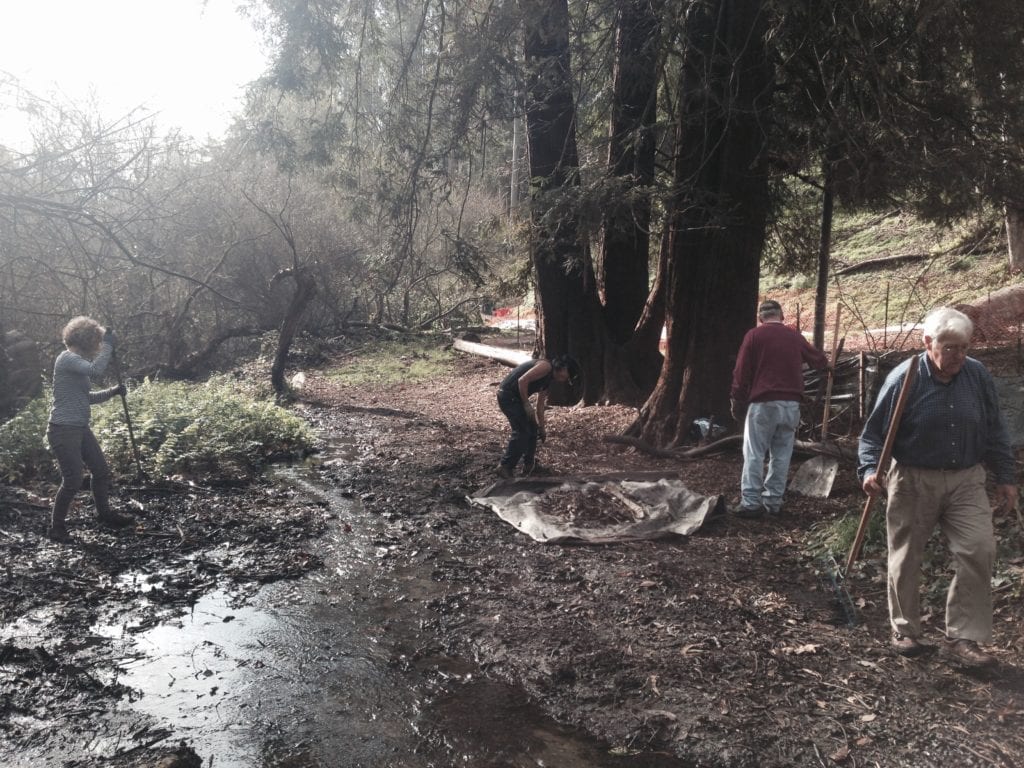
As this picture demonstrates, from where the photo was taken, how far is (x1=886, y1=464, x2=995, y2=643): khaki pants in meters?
3.96

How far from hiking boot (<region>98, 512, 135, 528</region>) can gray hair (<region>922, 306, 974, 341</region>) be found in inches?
256

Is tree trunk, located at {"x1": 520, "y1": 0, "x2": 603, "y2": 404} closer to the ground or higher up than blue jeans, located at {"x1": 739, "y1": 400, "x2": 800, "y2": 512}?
higher up

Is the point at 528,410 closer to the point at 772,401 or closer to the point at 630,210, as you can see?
the point at 630,210

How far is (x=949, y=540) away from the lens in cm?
407

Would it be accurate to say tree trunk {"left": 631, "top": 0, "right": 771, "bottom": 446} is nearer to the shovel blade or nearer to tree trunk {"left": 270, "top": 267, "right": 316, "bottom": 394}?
the shovel blade

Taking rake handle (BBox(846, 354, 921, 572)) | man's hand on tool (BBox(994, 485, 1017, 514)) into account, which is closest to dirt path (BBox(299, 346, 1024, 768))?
man's hand on tool (BBox(994, 485, 1017, 514))

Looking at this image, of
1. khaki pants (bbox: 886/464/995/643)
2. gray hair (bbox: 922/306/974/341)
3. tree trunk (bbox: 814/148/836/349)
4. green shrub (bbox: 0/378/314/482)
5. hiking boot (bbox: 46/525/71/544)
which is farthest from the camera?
green shrub (bbox: 0/378/314/482)

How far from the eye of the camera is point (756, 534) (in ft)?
20.6

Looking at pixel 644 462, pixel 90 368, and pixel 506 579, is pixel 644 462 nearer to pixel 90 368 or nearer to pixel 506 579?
pixel 506 579

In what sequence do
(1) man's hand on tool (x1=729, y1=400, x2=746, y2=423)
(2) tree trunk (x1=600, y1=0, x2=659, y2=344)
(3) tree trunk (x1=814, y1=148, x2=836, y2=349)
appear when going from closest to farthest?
(1) man's hand on tool (x1=729, y1=400, x2=746, y2=423) → (2) tree trunk (x1=600, y1=0, x2=659, y2=344) → (3) tree trunk (x1=814, y1=148, x2=836, y2=349)

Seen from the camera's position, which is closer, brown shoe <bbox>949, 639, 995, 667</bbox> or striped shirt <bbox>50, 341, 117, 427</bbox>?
brown shoe <bbox>949, 639, 995, 667</bbox>

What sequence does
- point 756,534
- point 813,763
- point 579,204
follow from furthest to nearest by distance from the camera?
A: point 579,204 → point 756,534 → point 813,763

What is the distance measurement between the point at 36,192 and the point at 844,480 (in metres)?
6.99

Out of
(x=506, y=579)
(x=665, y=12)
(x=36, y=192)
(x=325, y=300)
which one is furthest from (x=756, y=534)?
(x=325, y=300)
